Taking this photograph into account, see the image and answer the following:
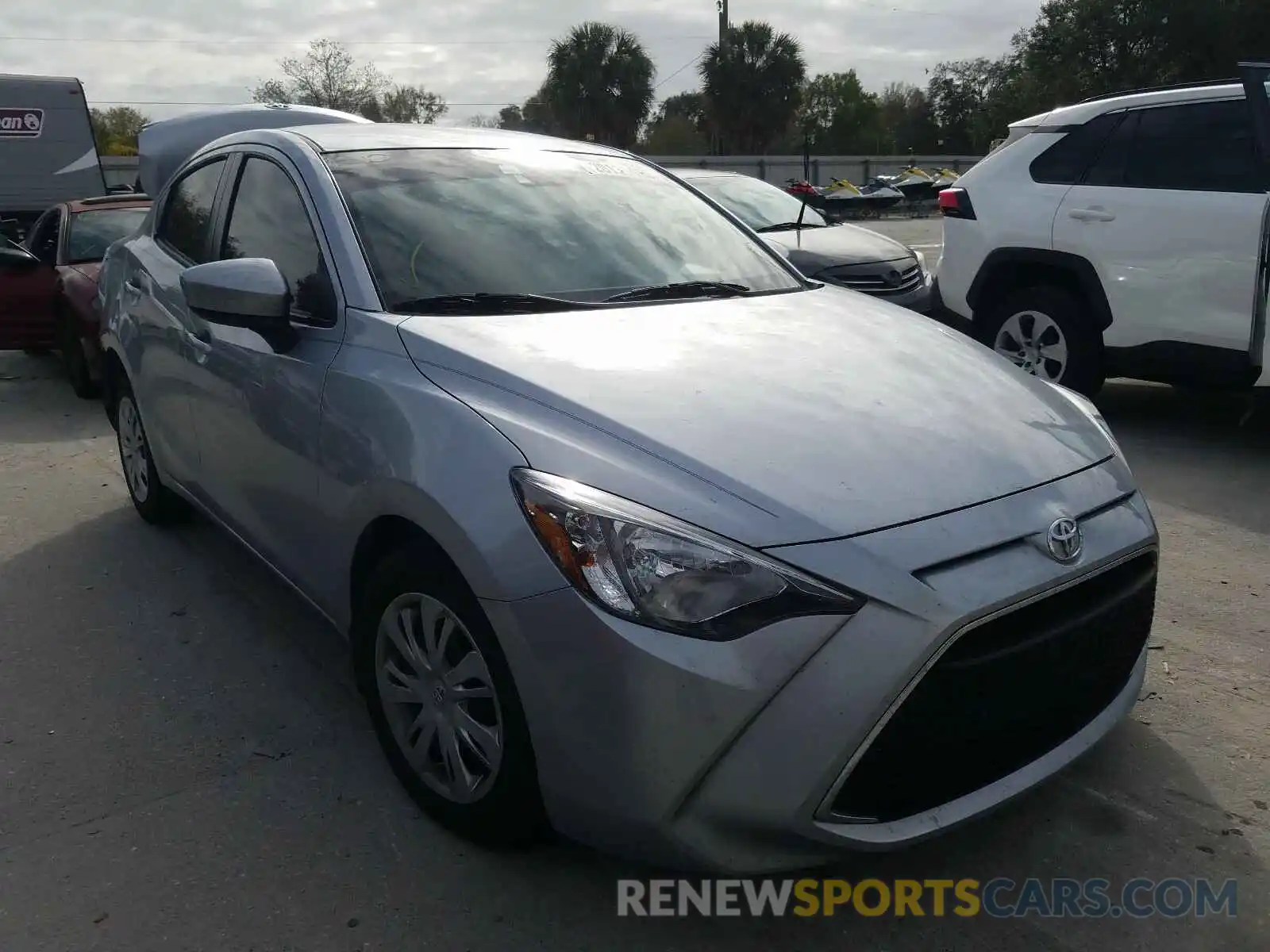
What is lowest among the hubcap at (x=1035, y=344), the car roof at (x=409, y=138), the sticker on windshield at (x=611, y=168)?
the hubcap at (x=1035, y=344)

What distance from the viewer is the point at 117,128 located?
62.8m

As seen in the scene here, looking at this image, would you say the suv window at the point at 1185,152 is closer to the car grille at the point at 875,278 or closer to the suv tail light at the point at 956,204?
the suv tail light at the point at 956,204

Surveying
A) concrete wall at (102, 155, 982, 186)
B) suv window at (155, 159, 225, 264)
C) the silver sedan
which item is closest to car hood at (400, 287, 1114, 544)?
the silver sedan

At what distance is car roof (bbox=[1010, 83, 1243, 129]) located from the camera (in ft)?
18.8

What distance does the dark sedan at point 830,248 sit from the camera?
796 cm

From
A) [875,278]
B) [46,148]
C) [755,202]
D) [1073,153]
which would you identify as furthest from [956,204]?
[46,148]

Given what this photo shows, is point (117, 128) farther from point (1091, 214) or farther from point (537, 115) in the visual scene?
point (1091, 214)

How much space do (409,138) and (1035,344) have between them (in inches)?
165

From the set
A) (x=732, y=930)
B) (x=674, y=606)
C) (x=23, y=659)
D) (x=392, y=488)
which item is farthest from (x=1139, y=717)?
(x=23, y=659)

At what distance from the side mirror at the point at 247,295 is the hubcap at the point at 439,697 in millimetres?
920

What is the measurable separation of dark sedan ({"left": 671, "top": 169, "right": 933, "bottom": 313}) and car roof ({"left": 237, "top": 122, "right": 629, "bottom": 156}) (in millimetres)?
3536

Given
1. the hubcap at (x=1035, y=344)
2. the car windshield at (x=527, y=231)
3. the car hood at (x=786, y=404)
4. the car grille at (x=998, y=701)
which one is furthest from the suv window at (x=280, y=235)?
the hubcap at (x=1035, y=344)

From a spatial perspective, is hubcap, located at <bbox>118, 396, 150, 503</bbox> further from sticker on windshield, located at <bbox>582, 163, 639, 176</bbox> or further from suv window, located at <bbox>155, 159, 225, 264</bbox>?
sticker on windshield, located at <bbox>582, 163, 639, 176</bbox>

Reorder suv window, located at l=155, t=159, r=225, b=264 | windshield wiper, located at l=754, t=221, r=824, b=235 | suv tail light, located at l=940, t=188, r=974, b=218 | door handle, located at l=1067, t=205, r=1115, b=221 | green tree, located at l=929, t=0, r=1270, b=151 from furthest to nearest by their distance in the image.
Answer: green tree, located at l=929, t=0, r=1270, b=151, windshield wiper, located at l=754, t=221, r=824, b=235, suv tail light, located at l=940, t=188, r=974, b=218, door handle, located at l=1067, t=205, r=1115, b=221, suv window, located at l=155, t=159, r=225, b=264
